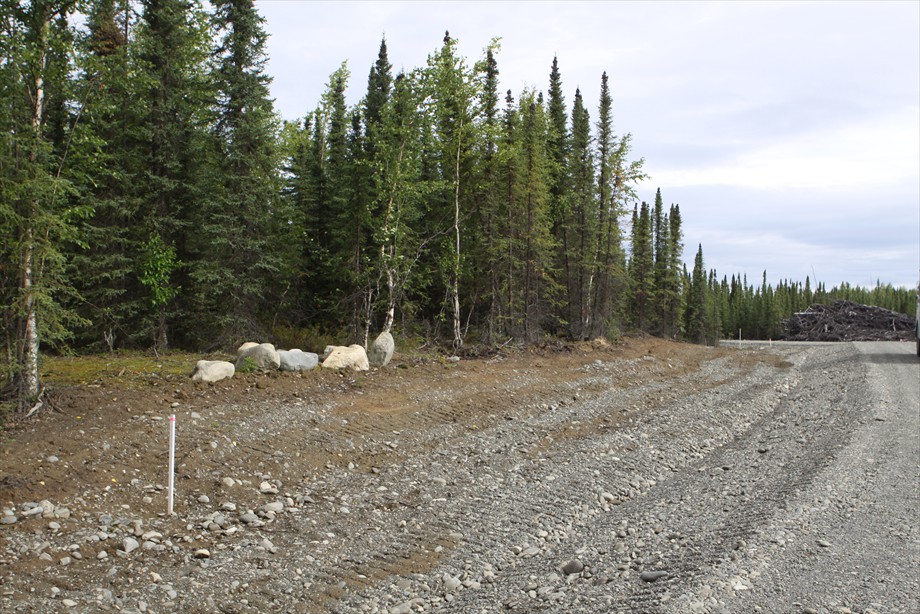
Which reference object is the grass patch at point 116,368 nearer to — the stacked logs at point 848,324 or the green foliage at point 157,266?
the green foliage at point 157,266

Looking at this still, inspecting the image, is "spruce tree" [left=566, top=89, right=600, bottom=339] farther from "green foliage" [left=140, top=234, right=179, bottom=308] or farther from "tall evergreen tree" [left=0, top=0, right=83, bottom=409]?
"tall evergreen tree" [left=0, top=0, right=83, bottom=409]

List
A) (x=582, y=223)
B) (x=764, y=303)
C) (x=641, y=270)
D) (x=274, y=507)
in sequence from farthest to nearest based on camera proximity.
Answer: (x=764, y=303) < (x=641, y=270) < (x=582, y=223) < (x=274, y=507)

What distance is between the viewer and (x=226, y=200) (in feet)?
59.0

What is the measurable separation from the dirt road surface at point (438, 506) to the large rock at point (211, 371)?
1.29ft

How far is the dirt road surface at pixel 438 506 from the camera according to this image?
209 inches

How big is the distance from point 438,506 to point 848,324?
78.4 meters

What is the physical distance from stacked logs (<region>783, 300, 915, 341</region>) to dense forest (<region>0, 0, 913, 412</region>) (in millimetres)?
51906

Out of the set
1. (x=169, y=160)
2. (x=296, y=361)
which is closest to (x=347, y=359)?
(x=296, y=361)

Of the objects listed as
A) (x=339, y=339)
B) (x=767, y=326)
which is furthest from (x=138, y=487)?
(x=767, y=326)

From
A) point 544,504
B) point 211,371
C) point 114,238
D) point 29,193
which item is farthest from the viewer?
point 114,238

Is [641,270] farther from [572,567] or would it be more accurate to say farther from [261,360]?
[572,567]

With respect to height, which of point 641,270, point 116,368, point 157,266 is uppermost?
point 641,270

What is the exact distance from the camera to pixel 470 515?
750 cm

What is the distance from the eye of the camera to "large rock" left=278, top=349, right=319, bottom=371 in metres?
13.6
